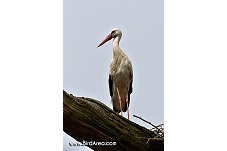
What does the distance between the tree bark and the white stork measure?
0.39 meters

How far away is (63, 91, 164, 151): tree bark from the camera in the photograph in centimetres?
219

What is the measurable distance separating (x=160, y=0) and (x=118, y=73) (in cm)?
61

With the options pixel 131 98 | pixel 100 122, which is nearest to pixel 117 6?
pixel 131 98

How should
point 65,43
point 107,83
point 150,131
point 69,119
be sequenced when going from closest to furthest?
point 69,119 < point 150,131 < point 65,43 < point 107,83

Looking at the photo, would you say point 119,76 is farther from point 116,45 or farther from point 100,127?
point 100,127

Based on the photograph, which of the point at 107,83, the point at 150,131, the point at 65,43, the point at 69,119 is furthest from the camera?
the point at 107,83

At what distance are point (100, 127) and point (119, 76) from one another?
709 millimetres

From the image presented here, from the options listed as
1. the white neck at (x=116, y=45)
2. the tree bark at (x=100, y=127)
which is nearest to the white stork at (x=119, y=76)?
the white neck at (x=116, y=45)

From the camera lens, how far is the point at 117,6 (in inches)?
102

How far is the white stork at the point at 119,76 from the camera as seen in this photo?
2.64 meters

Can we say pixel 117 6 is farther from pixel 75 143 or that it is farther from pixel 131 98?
pixel 75 143

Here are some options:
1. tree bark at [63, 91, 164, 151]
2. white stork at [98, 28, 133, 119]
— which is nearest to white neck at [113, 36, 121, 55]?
white stork at [98, 28, 133, 119]

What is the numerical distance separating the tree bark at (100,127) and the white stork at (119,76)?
1.28 feet

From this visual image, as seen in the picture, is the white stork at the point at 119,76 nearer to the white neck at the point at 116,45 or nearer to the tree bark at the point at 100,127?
the white neck at the point at 116,45
